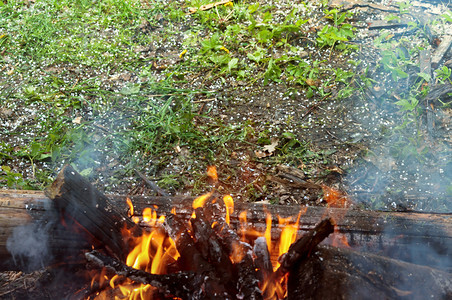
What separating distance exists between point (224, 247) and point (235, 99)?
2.32 metres

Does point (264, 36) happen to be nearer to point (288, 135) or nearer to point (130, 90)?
point (288, 135)

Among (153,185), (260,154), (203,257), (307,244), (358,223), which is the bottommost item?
(260,154)

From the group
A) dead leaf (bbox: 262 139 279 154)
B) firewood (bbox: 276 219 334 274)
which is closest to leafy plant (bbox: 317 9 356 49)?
dead leaf (bbox: 262 139 279 154)

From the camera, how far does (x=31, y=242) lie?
7.72ft

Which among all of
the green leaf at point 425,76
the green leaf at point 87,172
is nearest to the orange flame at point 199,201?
the green leaf at point 87,172

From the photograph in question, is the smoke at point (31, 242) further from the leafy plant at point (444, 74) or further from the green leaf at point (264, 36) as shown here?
the leafy plant at point (444, 74)

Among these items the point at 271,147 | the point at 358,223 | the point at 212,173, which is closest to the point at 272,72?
the point at 271,147

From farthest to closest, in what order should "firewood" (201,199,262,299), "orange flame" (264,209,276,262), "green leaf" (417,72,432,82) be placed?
"green leaf" (417,72,432,82), "orange flame" (264,209,276,262), "firewood" (201,199,262,299)

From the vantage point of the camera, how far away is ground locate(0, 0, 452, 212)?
3.64 metres

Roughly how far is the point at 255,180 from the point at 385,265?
5.84ft

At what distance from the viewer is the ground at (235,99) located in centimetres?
364

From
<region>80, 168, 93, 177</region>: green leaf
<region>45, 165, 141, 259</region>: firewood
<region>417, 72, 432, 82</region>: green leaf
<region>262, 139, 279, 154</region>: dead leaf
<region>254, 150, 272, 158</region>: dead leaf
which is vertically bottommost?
<region>254, 150, 272, 158</region>: dead leaf

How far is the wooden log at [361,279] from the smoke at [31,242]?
145cm

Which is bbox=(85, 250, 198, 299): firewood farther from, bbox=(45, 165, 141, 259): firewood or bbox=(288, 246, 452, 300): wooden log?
bbox=(288, 246, 452, 300): wooden log
